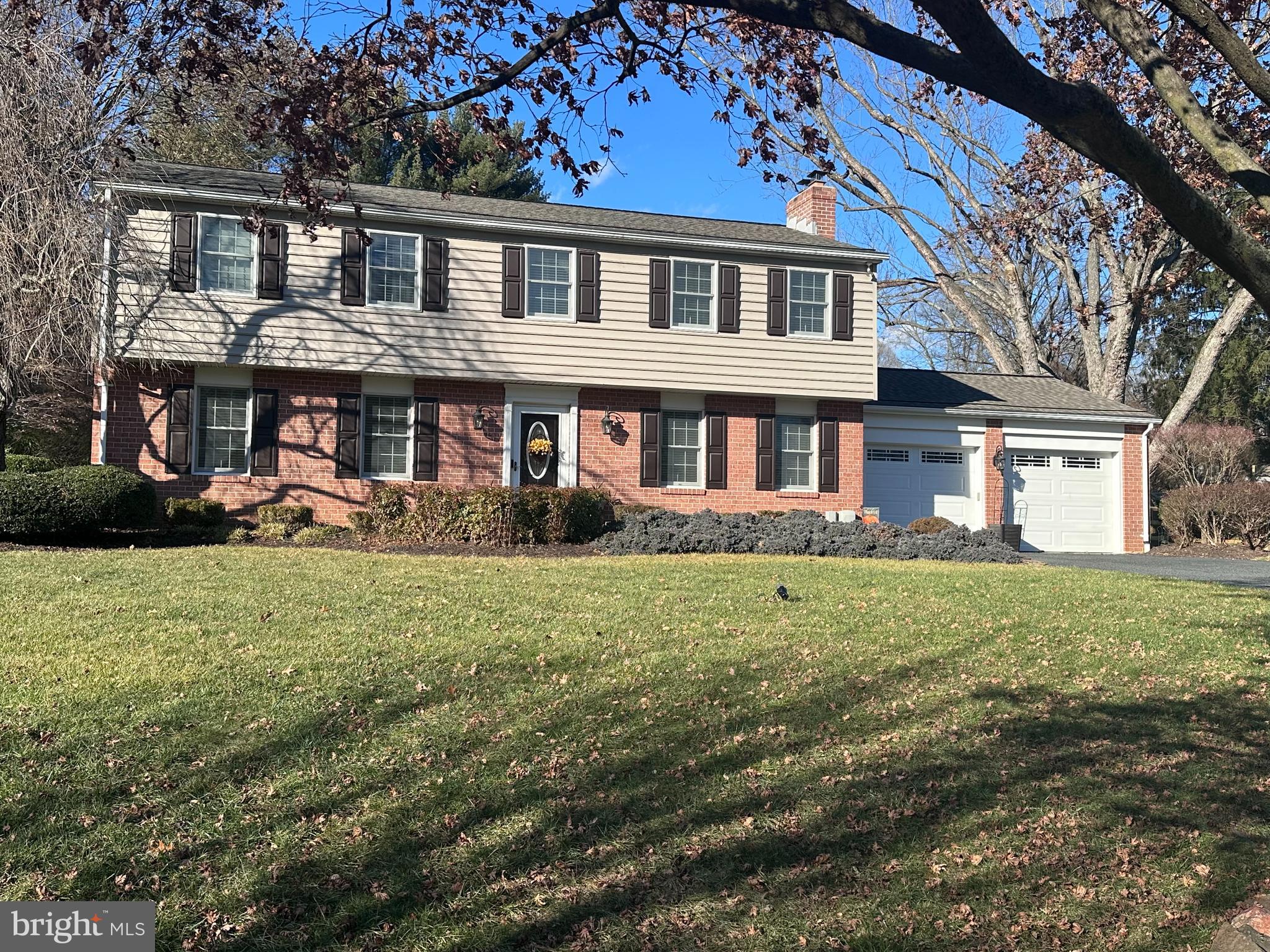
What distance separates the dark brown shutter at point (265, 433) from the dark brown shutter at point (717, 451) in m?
7.59

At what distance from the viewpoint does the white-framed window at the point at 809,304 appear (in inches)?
741

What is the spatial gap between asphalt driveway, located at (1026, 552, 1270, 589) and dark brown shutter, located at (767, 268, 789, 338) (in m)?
6.15

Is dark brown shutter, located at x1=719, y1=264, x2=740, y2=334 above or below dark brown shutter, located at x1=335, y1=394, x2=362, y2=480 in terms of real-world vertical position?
above

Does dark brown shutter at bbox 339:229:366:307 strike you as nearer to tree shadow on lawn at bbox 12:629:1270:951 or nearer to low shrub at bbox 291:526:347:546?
low shrub at bbox 291:526:347:546

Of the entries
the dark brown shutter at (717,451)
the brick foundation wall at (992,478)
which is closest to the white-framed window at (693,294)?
the dark brown shutter at (717,451)

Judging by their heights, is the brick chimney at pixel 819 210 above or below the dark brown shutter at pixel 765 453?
above

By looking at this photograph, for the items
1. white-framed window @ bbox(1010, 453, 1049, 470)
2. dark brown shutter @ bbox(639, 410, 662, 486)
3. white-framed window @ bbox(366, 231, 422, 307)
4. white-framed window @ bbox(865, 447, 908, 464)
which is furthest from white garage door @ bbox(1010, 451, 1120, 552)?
white-framed window @ bbox(366, 231, 422, 307)

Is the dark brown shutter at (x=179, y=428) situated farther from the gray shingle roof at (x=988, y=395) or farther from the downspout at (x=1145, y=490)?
the downspout at (x=1145, y=490)

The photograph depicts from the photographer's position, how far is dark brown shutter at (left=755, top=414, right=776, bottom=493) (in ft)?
61.3

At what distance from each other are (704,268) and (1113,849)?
1500cm

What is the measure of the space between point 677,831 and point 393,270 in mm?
14262

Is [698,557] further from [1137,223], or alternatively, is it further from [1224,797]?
[1224,797]

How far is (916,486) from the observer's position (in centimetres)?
2031

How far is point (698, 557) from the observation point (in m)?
13.7
